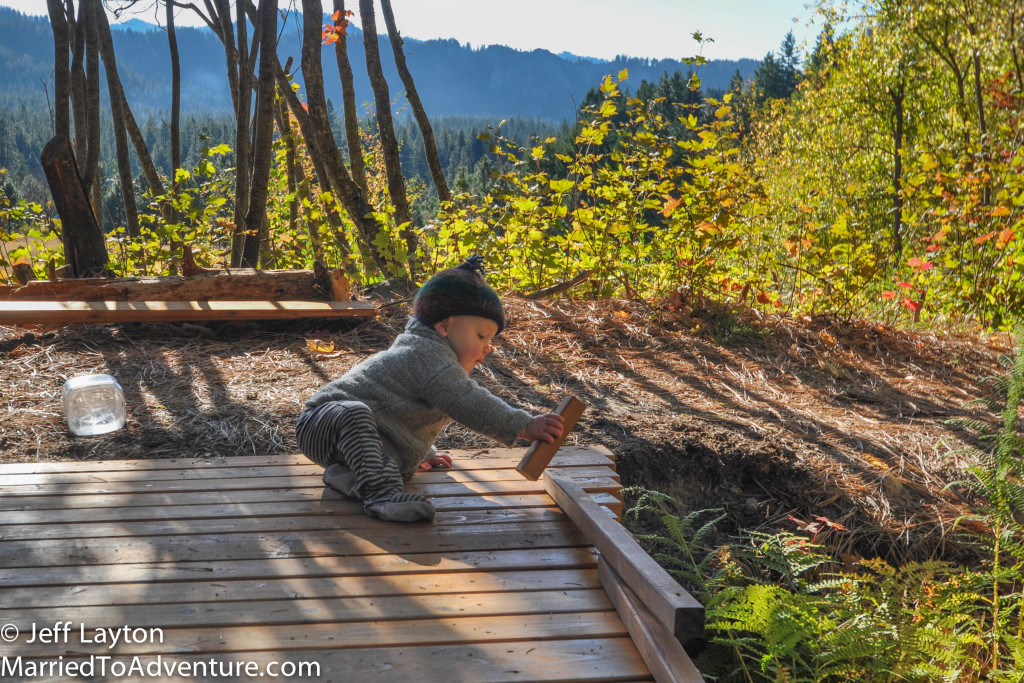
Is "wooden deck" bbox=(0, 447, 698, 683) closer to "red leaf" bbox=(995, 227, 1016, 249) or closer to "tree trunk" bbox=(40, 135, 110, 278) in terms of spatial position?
"tree trunk" bbox=(40, 135, 110, 278)

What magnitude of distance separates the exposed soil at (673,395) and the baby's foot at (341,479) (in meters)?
0.97

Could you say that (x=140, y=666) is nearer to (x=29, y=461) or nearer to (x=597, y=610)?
(x=597, y=610)

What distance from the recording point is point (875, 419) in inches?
174

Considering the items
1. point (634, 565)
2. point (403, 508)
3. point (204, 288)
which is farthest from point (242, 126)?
point (634, 565)

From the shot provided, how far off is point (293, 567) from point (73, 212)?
5.38 m

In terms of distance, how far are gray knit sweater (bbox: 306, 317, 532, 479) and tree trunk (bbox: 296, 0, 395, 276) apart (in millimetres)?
3850

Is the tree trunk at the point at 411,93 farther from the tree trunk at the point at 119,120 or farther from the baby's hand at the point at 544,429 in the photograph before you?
the baby's hand at the point at 544,429

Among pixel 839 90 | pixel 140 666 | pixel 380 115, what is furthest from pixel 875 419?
pixel 839 90

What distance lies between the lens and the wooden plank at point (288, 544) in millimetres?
2154

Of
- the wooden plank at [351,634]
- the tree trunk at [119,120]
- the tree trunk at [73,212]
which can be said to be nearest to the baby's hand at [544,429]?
the wooden plank at [351,634]

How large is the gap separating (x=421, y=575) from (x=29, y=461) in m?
2.39

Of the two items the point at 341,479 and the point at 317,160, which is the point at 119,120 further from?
the point at 341,479

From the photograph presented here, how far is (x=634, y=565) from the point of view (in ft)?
6.06

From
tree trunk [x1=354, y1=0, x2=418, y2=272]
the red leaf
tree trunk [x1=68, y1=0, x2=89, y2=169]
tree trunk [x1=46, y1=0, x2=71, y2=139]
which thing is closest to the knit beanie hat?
tree trunk [x1=354, y1=0, x2=418, y2=272]
